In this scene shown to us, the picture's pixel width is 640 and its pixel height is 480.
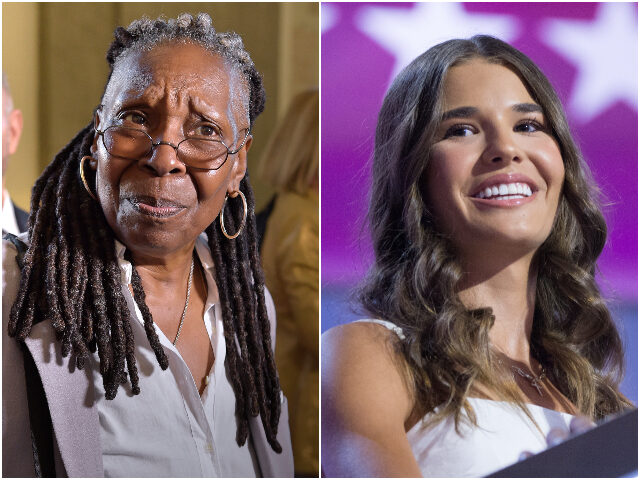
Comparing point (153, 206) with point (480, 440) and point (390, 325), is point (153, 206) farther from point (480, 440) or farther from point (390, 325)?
point (480, 440)

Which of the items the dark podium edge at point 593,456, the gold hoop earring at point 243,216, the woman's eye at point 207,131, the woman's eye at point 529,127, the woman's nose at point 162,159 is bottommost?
the dark podium edge at point 593,456

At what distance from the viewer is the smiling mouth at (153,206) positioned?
2.00m

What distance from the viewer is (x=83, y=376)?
1996 millimetres

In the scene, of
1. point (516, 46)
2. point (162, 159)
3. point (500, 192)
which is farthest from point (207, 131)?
point (516, 46)

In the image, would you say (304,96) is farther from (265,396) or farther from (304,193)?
(265,396)

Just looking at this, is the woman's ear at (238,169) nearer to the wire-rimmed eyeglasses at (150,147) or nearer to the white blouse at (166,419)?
the wire-rimmed eyeglasses at (150,147)

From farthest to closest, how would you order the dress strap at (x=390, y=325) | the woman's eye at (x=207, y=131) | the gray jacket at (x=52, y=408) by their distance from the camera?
the dress strap at (x=390, y=325) < the woman's eye at (x=207, y=131) < the gray jacket at (x=52, y=408)

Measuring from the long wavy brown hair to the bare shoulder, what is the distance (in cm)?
5

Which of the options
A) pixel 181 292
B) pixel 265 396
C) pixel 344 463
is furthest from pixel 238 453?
pixel 181 292


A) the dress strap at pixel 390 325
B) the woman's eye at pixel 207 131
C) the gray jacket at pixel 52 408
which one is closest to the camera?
the gray jacket at pixel 52 408

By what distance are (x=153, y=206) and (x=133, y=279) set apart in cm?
21

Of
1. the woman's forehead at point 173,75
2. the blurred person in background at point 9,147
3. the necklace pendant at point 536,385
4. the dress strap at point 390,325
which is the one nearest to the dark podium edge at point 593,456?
the necklace pendant at point 536,385

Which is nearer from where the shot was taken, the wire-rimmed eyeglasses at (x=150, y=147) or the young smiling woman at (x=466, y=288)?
the wire-rimmed eyeglasses at (x=150, y=147)

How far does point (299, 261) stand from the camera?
233 cm
